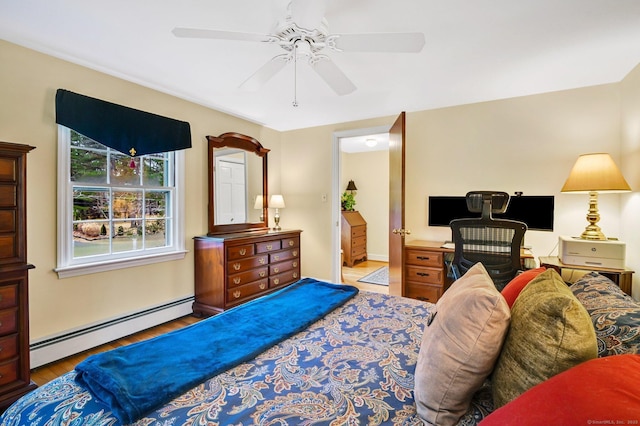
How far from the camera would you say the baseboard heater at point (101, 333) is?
7.43 feet

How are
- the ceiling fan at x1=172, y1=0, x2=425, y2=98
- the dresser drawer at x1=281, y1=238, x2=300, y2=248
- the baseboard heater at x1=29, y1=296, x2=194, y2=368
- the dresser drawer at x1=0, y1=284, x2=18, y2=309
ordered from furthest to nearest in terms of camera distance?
the dresser drawer at x1=281, y1=238, x2=300, y2=248, the baseboard heater at x1=29, y1=296, x2=194, y2=368, the dresser drawer at x1=0, y1=284, x2=18, y2=309, the ceiling fan at x1=172, y1=0, x2=425, y2=98

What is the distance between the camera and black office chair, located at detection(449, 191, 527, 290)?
2.46 metres

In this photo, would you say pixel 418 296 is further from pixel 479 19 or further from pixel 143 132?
pixel 143 132

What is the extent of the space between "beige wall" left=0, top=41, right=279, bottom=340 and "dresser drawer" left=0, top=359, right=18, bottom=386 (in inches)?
19.1

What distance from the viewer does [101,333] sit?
2.59 metres

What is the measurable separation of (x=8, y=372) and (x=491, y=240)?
347 cm

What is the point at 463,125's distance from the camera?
11.3ft

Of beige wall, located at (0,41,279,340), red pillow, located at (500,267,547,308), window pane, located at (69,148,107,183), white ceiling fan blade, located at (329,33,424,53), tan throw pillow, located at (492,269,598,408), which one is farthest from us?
window pane, located at (69,148,107,183)

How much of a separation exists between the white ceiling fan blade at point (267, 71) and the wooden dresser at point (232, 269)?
1.61 meters

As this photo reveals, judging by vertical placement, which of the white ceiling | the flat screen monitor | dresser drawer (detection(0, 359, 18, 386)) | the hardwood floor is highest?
the white ceiling

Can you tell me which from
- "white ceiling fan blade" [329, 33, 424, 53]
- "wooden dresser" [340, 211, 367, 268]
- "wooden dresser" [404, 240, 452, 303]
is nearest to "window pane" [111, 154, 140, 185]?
"white ceiling fan blade" [329, 33, 424, 53]

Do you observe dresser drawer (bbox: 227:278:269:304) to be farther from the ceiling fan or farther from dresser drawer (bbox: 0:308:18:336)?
the ceiling fan

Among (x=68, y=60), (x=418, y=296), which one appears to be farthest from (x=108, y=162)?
(x=418, y=296)

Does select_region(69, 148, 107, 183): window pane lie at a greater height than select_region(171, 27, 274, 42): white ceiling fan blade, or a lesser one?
lesser
